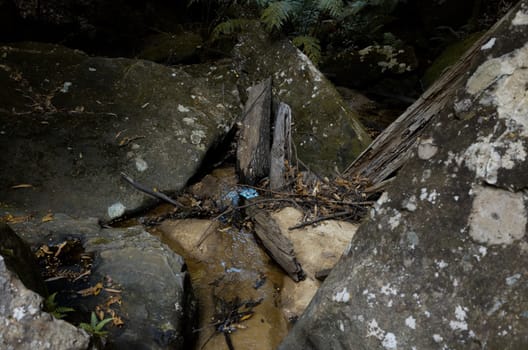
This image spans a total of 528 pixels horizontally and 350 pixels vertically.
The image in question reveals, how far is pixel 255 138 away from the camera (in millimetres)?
4078

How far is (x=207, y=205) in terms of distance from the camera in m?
3.79

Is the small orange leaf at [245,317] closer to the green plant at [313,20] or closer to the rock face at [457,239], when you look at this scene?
the rock face at [457,239]

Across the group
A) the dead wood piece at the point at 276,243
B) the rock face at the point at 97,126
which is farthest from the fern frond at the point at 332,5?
the dead wood piece at the point at 276,243

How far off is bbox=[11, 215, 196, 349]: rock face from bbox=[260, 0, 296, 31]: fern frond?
300 cm

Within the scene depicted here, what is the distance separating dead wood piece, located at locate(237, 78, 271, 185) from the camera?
3957 mm

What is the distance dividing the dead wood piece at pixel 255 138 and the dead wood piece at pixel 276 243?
0.50 meters

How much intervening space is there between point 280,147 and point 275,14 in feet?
5.73

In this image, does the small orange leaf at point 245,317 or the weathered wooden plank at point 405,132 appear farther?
the weathered wooden plank at point 405,132

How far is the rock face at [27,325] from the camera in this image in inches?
56.4

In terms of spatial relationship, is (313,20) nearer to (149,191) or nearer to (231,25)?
(231,25)

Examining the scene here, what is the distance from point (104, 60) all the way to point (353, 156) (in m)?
3.09

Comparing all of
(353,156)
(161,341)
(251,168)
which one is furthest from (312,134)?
(161,341)

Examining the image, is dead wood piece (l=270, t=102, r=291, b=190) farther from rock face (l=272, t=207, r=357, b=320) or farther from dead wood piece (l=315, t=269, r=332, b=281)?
dead wood piece (l=315, t=269, r=332, b=281)

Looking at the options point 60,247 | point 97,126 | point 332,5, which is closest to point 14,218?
point 60,247
